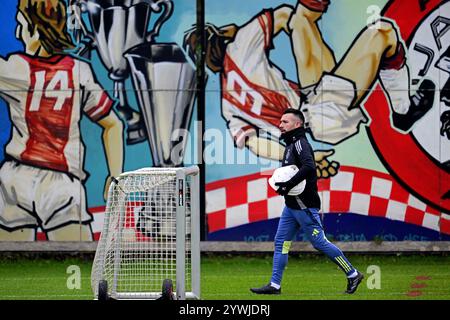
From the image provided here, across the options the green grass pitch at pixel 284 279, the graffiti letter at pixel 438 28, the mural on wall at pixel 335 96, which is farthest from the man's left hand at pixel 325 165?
the graffiti letter at pixel 438 28

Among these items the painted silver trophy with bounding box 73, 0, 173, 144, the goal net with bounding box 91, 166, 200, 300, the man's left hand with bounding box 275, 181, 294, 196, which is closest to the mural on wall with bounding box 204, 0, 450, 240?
the painted silver trophy with bounding box 73, 0, 173, 144

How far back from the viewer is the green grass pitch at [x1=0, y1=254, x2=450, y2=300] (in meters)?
12.0

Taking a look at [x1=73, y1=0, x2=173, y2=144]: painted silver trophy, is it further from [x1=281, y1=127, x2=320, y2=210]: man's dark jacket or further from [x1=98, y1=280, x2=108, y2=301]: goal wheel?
[x1=98, y1=280, x2=108, y2=301]: goal wheel

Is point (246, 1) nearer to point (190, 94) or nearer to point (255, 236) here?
point (190, 94)

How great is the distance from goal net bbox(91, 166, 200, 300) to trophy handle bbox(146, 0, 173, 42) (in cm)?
597

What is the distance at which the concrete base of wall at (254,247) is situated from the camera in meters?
15.9

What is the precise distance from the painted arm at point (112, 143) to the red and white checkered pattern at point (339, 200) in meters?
1.37

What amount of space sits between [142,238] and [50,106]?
21.0 feet

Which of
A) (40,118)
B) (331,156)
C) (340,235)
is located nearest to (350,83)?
(331,156)

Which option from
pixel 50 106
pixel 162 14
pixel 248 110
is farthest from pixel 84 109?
pixel 248 110

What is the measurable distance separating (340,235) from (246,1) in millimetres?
3653

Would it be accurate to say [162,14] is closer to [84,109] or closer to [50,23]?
[50,23]

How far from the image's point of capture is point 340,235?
629 inches
